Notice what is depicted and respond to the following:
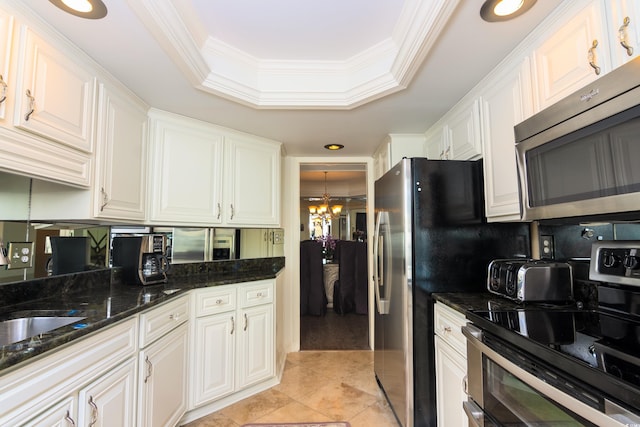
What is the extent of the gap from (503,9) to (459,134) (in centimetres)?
92

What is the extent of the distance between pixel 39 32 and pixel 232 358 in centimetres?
209

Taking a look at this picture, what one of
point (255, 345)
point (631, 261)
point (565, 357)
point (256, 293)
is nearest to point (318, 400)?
point (255, 345)

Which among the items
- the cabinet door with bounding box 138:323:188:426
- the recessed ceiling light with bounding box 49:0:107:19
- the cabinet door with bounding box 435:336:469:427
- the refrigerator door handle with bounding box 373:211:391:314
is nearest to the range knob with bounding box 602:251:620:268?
the cabinet door with bounding box 435:336:469:427

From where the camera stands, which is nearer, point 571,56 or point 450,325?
point 571,56

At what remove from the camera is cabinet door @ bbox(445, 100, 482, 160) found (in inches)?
74.5

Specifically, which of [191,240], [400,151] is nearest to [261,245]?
[191,240]

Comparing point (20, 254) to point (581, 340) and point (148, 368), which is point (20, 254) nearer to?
point (148, 368)

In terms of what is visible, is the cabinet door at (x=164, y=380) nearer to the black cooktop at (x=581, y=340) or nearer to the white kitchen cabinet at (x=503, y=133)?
the black cooktop at (x=581, y=340)

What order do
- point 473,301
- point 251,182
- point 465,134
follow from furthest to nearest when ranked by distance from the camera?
point 251,182 → point 465,134 → point 473,301

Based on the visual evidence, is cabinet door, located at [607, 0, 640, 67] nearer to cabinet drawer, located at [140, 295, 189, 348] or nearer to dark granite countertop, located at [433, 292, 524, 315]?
dark granite countertop, located at [433, 292, 524, 315]

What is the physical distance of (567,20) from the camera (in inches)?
48.4

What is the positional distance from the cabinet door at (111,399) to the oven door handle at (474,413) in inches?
57.3

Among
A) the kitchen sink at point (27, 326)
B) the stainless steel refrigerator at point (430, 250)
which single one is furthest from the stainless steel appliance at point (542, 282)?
the kitchen sink at point (27, 326)

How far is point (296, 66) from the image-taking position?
80.4 inches
